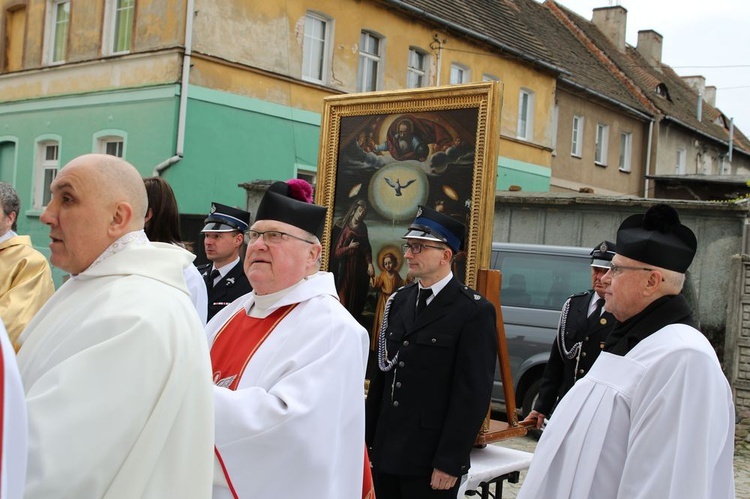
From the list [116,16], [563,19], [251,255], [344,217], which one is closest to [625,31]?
[563,19]

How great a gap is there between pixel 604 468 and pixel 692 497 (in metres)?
0.32

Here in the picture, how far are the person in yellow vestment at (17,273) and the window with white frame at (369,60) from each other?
48.0 ft

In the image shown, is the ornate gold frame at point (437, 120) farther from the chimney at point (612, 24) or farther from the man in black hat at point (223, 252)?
the chimney at point (612, 24)

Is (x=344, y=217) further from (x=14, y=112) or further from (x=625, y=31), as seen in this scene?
(x=625, y=31)

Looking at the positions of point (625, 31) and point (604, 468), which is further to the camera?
point (625, 31)

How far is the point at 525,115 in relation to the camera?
2417 cm

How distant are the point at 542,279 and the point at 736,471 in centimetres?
264

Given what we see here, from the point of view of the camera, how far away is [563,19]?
3288 centimetres

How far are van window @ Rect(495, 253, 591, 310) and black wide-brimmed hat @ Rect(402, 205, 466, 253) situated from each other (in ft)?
13.8

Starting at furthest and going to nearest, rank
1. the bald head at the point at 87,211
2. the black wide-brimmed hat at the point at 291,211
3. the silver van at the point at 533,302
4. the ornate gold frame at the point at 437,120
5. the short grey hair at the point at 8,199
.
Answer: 1. the silver van at the point at 533,302
2. the ornate gold frame at the point at 437,120
3. the short grey hair at the point at 8,199
4. the black wide-brimmed hat at the point at 291,211
5. the bald head at the point at 87,211

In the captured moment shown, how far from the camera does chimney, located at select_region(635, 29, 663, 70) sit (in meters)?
37.4

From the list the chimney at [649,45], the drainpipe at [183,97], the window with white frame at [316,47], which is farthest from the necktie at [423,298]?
the chimney at [649,45]

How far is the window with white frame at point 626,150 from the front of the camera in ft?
98.4

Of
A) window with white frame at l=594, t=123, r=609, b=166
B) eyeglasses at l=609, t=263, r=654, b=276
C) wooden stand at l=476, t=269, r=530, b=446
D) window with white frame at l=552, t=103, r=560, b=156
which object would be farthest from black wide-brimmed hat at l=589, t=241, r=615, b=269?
window with white frame at l=594, t=123, r=609, b=166
